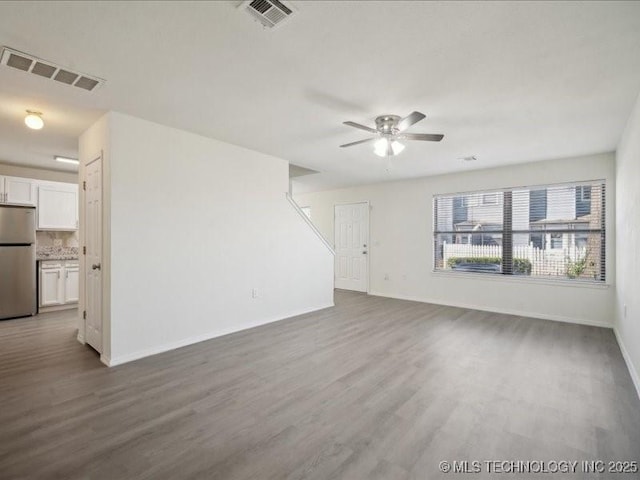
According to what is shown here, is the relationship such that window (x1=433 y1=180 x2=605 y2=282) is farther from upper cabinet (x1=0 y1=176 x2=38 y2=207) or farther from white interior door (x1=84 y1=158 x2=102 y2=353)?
upper cabinet (x1=0 y1=176 x2=38 y2=207)

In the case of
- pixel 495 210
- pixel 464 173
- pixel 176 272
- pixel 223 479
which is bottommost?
pixel 223 479

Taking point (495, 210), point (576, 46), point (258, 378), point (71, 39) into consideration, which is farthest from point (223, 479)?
point (495, 210)

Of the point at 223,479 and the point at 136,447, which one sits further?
the point at 136,447

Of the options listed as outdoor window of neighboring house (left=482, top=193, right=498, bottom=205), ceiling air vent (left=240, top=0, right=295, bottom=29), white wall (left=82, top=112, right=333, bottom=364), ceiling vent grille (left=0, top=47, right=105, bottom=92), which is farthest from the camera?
outdoor window of neighboring house (left=482, top=193, right=498, bottom=205)

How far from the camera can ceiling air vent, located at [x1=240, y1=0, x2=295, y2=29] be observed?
1.70 m

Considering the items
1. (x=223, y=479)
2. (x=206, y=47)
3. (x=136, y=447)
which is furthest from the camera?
(x=206, y=47)

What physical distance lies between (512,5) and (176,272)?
3.82 metres

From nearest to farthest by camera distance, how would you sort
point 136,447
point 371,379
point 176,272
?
point 136,447 → point 371,379 → point 176,272

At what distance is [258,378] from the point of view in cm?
288

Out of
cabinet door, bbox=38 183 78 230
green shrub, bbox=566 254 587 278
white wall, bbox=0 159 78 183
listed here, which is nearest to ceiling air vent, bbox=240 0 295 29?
white wall, bbox=0 159 78 183

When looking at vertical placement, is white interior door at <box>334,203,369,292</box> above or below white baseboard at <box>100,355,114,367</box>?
above

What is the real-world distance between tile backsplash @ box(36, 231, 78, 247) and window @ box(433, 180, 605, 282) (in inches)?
289

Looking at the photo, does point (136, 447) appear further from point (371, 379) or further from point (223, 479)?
point (371, 379)

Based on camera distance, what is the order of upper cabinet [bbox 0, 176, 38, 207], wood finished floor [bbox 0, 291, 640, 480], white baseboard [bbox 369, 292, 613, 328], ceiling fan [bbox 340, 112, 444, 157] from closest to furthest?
wood finished floor [bbox 0, 291, 640, 480] < ceiling fan [bbox 340, 112, 444, 157] < white baseboard [bbox 369, 292, 613, 328] < upper cabinet [bbox 0, 176, 38, 207]
